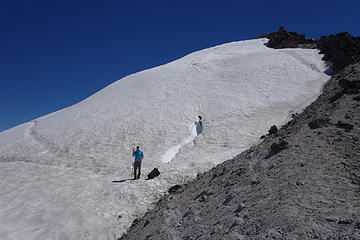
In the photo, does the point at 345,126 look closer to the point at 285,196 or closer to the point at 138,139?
the point at 285,196

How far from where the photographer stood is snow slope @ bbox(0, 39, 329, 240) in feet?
38.0

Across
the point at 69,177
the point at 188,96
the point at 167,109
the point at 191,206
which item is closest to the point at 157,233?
the point at 191,206

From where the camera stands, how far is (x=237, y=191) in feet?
27.2

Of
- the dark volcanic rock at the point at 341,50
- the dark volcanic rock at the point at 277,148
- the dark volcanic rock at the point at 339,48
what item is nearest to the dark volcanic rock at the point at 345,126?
the dark volcanic rock at the point at 277,148

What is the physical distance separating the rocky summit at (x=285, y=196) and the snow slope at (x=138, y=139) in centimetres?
243

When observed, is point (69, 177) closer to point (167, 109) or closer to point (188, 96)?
point (167, 109)

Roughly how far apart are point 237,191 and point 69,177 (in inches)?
429

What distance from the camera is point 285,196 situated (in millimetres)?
6605

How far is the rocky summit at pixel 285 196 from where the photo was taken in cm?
541

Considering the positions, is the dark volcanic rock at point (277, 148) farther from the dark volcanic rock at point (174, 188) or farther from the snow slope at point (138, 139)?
the snow slope at point (138, 139)

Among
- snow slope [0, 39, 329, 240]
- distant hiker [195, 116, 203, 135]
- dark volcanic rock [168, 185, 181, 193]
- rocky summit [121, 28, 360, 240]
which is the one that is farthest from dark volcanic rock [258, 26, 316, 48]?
dark volcanic rock [168, 185, 181, 193]

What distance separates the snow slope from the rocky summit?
2.43m

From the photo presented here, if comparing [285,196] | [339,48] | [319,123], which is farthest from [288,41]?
[285,196]

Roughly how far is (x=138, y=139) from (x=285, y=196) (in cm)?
1613
